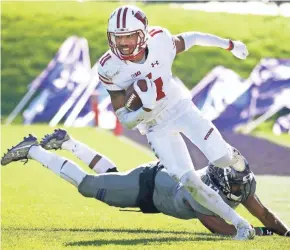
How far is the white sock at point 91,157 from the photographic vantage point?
955 cm

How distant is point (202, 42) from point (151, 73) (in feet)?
2.85

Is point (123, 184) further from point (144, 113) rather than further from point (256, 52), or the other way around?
point (256, 52)

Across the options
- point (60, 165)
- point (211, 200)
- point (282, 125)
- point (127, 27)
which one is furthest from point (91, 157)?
point (282, 125)

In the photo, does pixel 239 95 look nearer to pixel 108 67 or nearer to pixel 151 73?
pixel 151 73

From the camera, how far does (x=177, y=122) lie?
8.41m

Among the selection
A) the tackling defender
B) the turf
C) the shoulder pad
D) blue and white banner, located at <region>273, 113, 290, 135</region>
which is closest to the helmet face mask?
the tackling defender

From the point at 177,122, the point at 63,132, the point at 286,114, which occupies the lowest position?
the point at 286,114

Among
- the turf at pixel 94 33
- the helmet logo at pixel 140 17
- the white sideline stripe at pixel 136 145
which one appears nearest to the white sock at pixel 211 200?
the helmet logo at pixel 140 17

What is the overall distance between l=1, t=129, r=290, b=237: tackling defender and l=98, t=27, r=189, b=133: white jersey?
0.54 meters

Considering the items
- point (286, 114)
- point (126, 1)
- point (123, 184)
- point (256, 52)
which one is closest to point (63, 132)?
point (123, 184)

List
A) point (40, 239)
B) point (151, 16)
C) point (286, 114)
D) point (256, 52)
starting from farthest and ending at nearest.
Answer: point (151, 16), point (256, 52), point (286, 114), point (40, 239)

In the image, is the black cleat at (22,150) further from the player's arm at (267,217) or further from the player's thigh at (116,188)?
the player's arm at (267,217)

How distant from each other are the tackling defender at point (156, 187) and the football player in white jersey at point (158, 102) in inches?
7.2

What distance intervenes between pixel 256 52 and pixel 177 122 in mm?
22046
